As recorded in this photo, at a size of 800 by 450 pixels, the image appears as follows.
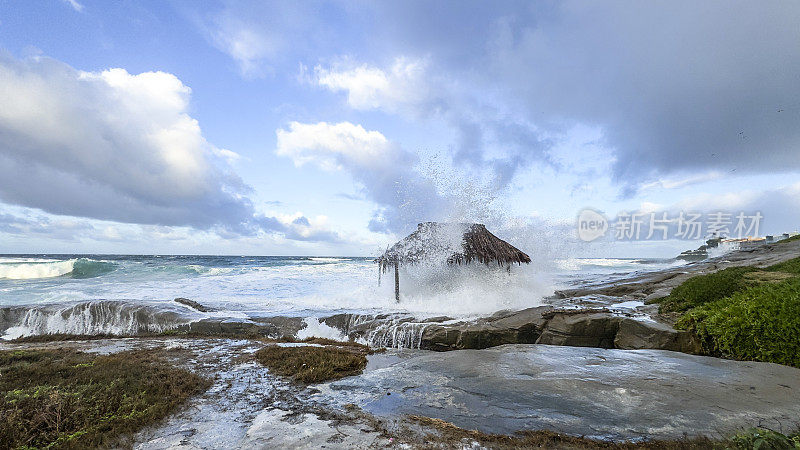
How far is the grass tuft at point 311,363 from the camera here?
5.35 meters

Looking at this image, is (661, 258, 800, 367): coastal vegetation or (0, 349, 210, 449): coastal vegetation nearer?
(0, 349, 210, 449): coastal vegetation

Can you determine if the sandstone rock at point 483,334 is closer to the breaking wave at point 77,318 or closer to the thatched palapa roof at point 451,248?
the thatched palapa roof at point 451,248

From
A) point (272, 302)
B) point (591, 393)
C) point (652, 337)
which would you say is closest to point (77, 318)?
point (272, 302)

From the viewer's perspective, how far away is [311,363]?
5926mm

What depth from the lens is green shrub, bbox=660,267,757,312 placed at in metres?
8.59

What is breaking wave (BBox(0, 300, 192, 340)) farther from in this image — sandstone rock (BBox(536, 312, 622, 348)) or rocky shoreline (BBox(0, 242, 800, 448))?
sandstone rock (BBox(536, 312, 622, 348))

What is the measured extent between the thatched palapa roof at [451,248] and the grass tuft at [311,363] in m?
9.46

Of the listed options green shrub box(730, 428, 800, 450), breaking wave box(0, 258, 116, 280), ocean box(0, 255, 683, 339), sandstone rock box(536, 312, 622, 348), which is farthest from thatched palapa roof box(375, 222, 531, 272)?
breaking wave box(0, 258, 116, 280)

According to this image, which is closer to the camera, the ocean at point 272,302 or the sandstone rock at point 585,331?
the sandstone rock at point 585,331

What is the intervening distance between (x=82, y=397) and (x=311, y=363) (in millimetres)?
2912

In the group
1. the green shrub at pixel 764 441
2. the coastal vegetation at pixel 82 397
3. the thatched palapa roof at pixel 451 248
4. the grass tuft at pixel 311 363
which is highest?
the thatched palapa roof at pixel 451 248

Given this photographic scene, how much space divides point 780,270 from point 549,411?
11683 mm

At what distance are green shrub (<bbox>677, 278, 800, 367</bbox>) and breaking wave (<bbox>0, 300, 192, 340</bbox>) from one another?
14.4 m

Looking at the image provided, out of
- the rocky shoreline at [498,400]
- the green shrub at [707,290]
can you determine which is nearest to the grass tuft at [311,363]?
the rocky shoreline at [498,400]
